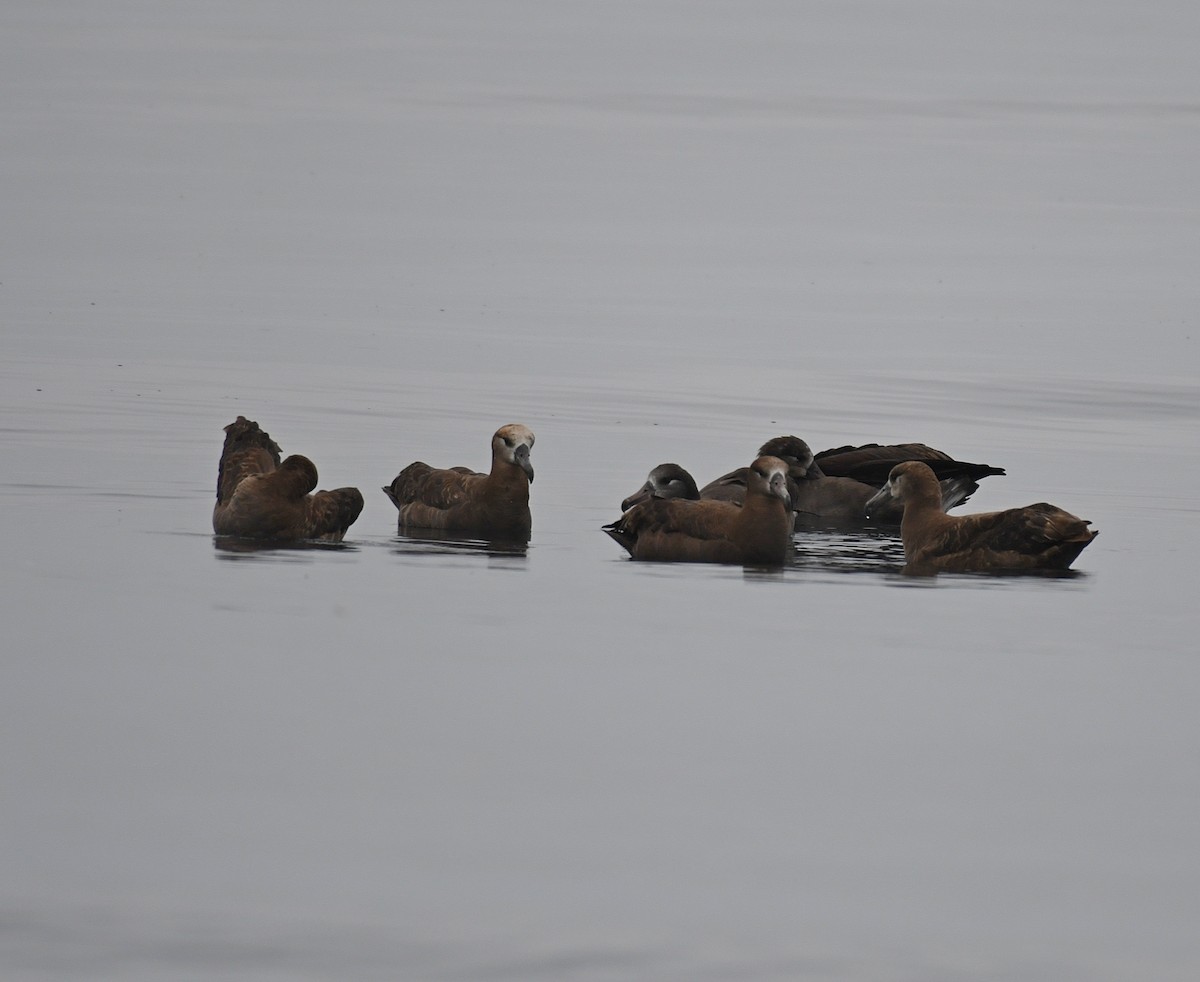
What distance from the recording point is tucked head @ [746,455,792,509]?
45.3ft

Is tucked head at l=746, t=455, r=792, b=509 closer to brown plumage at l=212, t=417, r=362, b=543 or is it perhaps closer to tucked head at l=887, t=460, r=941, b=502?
tucked head at l=887, t=460, r=941, b=502

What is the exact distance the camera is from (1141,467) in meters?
18.7

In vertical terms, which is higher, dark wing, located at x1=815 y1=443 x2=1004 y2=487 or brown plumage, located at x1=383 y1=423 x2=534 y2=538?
dark wing, located at x1=815 y1=443 x2=1004 y2=487

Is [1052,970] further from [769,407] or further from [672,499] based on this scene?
[769,407]

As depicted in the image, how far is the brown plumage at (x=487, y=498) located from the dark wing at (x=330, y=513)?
93cm

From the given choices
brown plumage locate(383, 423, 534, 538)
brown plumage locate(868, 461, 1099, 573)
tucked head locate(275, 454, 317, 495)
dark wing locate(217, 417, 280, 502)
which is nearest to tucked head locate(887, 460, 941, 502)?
brown plumage locate(868, 461, 1099, 573)

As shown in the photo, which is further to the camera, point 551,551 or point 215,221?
point 215,221

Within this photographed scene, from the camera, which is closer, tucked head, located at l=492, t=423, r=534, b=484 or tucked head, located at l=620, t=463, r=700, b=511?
tucked head, located at l=492, t=423, r=534, b=484

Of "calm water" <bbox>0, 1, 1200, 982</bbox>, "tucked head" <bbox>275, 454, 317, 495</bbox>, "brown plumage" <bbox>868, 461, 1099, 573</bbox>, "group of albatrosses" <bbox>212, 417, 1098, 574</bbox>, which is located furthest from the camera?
"tucked head" <bbox>275, 454, 317, 495</bbox>

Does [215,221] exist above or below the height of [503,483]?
above

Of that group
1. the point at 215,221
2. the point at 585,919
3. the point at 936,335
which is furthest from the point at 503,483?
the point at 215,221

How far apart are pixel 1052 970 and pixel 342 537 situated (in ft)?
27.0

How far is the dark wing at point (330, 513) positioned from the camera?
46.1 feet

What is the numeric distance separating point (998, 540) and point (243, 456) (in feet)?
15.2
